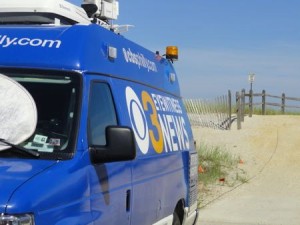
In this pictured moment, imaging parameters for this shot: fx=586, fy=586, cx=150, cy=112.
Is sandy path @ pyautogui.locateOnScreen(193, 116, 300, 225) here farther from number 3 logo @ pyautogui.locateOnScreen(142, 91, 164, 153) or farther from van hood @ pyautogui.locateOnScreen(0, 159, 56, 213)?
van hood @ pyautogui.locateOnScreen(0, 159, 56, 213)

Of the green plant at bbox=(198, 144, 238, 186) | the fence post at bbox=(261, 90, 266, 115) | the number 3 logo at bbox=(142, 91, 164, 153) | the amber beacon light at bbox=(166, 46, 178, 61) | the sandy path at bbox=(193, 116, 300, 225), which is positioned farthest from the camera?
the fence post at bbox=(261, 90, 266, 115)

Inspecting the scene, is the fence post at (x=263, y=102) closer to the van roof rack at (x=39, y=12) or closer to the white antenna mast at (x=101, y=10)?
the white antenna mast at (x=101, y=10)

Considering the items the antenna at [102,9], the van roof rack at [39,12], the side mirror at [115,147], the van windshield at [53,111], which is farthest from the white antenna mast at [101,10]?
the side mirror at [115,147]

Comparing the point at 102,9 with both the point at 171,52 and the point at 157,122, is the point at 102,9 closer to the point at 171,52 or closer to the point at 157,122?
the point at 171,52

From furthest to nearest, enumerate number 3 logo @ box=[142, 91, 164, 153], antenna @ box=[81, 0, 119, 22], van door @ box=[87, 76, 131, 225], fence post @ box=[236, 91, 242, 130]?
fence post @ box=[236, 91, 242, 130] → antenna @ box=[81, 0, 119, 22] → number 3 logo @ box=[142, 91, 164, 153] → van door @ box=[87, 76, 131, 225]

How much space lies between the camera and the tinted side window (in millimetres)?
4273

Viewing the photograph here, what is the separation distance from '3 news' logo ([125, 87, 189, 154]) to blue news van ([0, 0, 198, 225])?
2cm

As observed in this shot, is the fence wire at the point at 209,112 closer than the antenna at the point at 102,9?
No

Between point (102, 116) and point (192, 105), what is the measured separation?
21.7 meters

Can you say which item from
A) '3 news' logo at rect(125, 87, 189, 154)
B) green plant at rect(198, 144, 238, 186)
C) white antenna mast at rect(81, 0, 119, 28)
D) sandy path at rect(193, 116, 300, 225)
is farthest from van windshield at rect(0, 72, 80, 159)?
green plant at rect(198, 144, 238, 186)

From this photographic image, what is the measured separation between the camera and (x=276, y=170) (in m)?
17.7

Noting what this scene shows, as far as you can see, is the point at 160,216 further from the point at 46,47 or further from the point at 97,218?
the point at 46,47

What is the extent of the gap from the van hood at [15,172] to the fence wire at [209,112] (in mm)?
21775

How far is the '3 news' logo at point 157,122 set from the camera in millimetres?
5219
